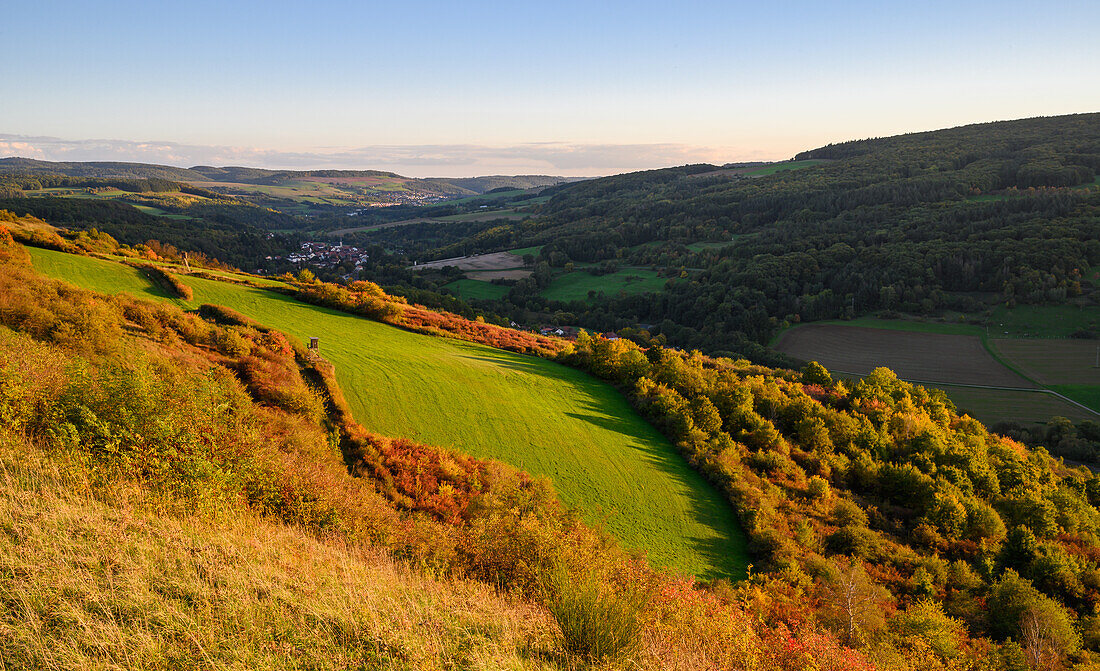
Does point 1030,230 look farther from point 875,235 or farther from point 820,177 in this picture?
point 820,177

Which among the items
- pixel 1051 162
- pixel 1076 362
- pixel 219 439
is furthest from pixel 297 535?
pixel 1051 162

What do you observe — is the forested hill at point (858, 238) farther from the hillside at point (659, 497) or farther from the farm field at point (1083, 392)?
the hillside at point (659, 497)

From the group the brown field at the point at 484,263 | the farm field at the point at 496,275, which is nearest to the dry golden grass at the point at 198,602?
the farm field at the point at 496,275

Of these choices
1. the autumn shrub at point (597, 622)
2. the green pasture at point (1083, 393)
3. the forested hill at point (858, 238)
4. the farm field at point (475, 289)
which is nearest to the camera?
the autumn shrub at point (597, 622)

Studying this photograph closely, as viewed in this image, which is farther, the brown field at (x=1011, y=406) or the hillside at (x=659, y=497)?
A: the brown field at (x=1011, y=406)

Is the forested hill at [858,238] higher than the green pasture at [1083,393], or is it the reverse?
the forested hill at [858,238]

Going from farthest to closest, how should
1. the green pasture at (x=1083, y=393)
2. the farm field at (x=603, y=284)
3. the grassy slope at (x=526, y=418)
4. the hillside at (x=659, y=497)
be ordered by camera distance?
the farm field at (x=603, y=284) < the green pasture at (x=1083, y=393) < the grassy slope at (x=526, y=418) < the hillside at (x=659, y=497)

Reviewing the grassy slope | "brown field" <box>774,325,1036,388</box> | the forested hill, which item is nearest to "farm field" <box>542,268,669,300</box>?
the forested hill
